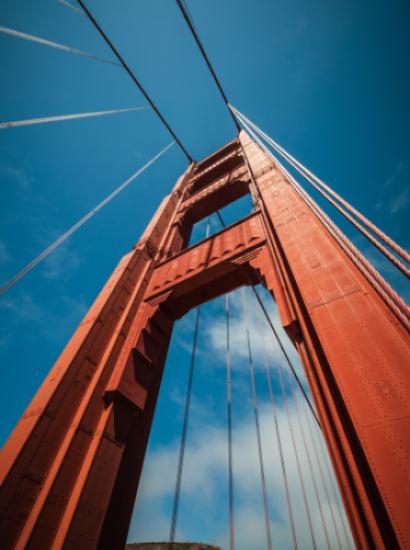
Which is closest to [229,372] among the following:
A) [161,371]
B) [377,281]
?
[161,371]

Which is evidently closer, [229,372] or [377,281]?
Answer: [377,281]

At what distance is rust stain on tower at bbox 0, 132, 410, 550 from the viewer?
7.23 feet

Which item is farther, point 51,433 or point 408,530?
point 51,433

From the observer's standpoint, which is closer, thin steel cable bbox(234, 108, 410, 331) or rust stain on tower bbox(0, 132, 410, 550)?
rust stain on tower bbox(0, 132, 410, 550)

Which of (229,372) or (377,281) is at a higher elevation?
(229,372)

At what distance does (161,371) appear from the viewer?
20.7 ft

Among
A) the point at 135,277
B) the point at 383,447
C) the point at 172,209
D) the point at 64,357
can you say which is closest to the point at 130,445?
the point at 64,357

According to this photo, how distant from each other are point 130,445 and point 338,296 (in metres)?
4.59

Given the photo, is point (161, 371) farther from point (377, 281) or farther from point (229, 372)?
point (377, 281)

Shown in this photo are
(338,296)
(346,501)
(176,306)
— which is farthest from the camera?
(176,306)

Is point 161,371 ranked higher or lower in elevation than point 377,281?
higher

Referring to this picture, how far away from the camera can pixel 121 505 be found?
4418mm

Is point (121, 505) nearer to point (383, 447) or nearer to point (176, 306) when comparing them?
point (176, 306)

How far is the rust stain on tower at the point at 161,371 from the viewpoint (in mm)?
2203
